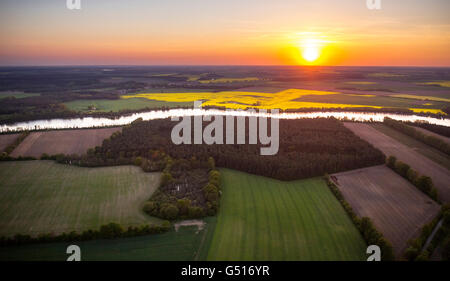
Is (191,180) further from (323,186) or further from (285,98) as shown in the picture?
(285,98)

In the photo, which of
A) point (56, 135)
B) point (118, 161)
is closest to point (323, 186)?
point (118, 161)

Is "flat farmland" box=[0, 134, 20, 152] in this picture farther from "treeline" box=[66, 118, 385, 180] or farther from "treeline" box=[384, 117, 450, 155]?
"treeline" box=[384, 117, 450, 155]

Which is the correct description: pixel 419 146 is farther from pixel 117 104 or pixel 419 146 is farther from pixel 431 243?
pixel 117 104

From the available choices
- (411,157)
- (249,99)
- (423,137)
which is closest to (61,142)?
(411,157)

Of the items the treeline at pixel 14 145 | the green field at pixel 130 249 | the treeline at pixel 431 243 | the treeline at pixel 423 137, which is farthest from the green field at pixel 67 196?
the treeline at pixel 423 137

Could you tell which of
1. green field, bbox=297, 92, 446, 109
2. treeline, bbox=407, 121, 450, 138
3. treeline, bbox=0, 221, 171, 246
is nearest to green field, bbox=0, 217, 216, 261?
treeline, bbox=0, 221, 171, 246

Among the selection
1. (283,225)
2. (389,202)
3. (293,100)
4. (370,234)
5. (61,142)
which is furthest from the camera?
(293,100)
